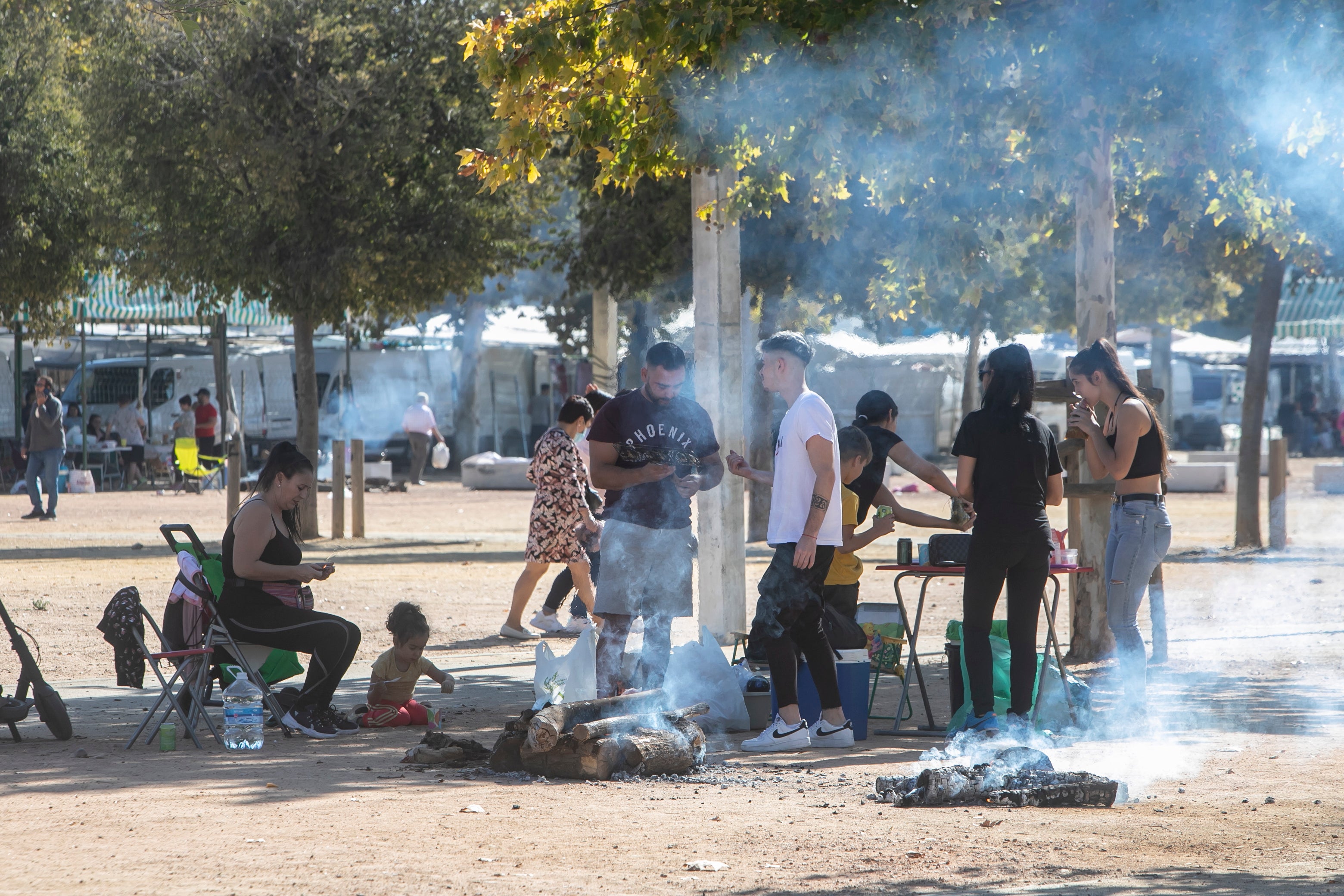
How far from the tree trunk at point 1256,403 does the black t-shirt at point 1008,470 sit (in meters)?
10.4

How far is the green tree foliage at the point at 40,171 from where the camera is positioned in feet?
60.7

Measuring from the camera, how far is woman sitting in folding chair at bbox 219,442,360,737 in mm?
6469

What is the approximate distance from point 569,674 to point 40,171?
48.3ft

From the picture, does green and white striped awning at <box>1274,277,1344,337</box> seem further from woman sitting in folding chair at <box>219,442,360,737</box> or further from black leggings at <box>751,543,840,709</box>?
A: woman sitting in folding chair at <box>219,442,360,737</box>

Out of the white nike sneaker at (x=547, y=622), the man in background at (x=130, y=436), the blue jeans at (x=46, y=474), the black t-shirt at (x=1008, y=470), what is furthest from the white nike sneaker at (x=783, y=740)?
the man in background at (x=130, y=436)

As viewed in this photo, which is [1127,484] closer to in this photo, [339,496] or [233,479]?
[233,479]

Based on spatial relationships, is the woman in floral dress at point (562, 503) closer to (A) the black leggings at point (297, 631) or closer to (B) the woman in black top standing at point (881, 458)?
(B) the woman in black top standing at point (881, 458)

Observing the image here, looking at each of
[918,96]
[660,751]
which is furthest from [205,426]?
→ [660,751]

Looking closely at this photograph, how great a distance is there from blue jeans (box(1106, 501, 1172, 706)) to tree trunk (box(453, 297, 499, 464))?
84.9 feet

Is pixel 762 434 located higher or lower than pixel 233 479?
higher

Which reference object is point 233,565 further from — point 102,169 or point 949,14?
point 102,169

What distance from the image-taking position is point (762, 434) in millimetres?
16812

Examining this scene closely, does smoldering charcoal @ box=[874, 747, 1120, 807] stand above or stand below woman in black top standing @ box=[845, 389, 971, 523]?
below

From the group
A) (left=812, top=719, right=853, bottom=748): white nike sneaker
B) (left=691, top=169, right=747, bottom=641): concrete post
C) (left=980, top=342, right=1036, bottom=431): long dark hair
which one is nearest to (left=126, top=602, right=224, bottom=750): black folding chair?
(left=812, top=719, right=853, bottom=748): white nike sneaker
